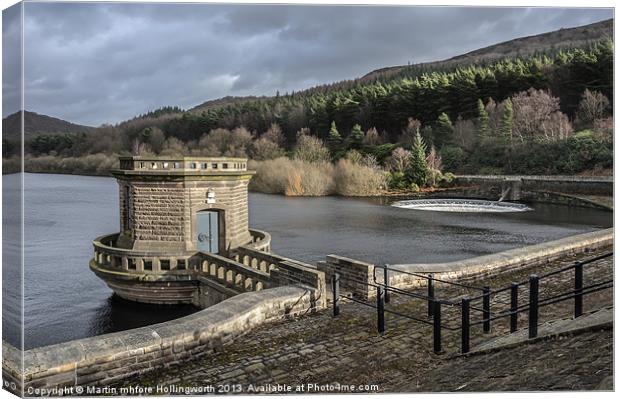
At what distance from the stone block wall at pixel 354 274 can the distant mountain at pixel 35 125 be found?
172 inches

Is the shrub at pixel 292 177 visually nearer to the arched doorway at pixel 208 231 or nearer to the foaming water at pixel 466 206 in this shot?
the arched doorway at pixel 208 231

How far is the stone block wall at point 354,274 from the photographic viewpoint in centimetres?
787

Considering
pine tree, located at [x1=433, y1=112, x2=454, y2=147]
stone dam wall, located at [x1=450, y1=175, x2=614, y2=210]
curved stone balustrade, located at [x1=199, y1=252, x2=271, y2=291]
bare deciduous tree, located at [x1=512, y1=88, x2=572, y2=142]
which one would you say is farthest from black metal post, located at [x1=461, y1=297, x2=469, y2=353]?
pine tree, located at [x1=433, y1=112, x2=454, y2=147]

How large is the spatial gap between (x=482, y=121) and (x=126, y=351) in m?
7.57

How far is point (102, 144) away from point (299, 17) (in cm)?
634

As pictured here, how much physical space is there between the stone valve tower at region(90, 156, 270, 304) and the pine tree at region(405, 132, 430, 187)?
4.49 m

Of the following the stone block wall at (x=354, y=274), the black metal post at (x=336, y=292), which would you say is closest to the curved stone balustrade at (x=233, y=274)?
the stone block wall at (x=354, y=274)

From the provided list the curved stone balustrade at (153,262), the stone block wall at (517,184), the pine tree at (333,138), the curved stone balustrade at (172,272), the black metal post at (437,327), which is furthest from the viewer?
the curved stone balustrade at (153,262)

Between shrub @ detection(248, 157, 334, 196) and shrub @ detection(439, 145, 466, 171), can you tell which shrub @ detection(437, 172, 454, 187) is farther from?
shrub @ detection(248, 157, 334, 196)

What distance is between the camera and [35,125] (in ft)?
19.5

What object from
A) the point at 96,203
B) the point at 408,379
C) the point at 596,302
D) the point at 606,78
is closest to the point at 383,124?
the point at 606,78

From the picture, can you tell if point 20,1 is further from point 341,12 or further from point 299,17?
point 341,12

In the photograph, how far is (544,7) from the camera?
5.88m

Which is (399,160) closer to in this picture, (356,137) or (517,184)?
(356,137)
